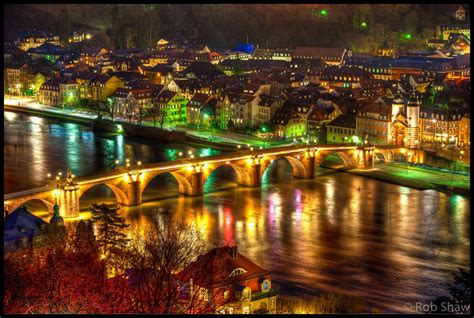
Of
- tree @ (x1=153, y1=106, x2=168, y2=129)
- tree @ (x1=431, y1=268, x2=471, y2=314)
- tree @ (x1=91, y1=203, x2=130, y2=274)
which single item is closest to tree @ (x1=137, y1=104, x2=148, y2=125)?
tree @ (x1=153, y1=106, x2=168, y2=129)

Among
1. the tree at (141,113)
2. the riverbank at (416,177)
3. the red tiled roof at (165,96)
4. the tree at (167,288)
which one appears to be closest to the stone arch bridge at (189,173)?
the riverbank at (416,177)

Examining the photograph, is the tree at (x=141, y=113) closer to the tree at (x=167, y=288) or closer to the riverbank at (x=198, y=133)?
the riverbank at (x=198, y=133)

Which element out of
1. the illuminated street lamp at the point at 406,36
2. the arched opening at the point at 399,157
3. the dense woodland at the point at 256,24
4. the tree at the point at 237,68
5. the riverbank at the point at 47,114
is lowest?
the arched opening at the point at 399,157

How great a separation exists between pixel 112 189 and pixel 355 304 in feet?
26.1

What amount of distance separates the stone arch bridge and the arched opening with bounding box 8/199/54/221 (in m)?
0.04

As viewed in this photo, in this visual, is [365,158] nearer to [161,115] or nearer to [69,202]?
[69,202]

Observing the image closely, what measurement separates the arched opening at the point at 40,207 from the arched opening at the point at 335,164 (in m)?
7.25

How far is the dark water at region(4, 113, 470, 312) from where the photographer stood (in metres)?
16.3

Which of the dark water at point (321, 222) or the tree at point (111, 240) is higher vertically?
the tree at point (111, 240)

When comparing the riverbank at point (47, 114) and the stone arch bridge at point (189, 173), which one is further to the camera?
the riverbank at point (47, 114)

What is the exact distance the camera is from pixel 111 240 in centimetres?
1564

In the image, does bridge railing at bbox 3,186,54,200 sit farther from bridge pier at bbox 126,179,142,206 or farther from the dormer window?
the dormer window

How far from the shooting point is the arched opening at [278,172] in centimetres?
2430

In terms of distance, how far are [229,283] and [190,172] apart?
9815 millimetres
